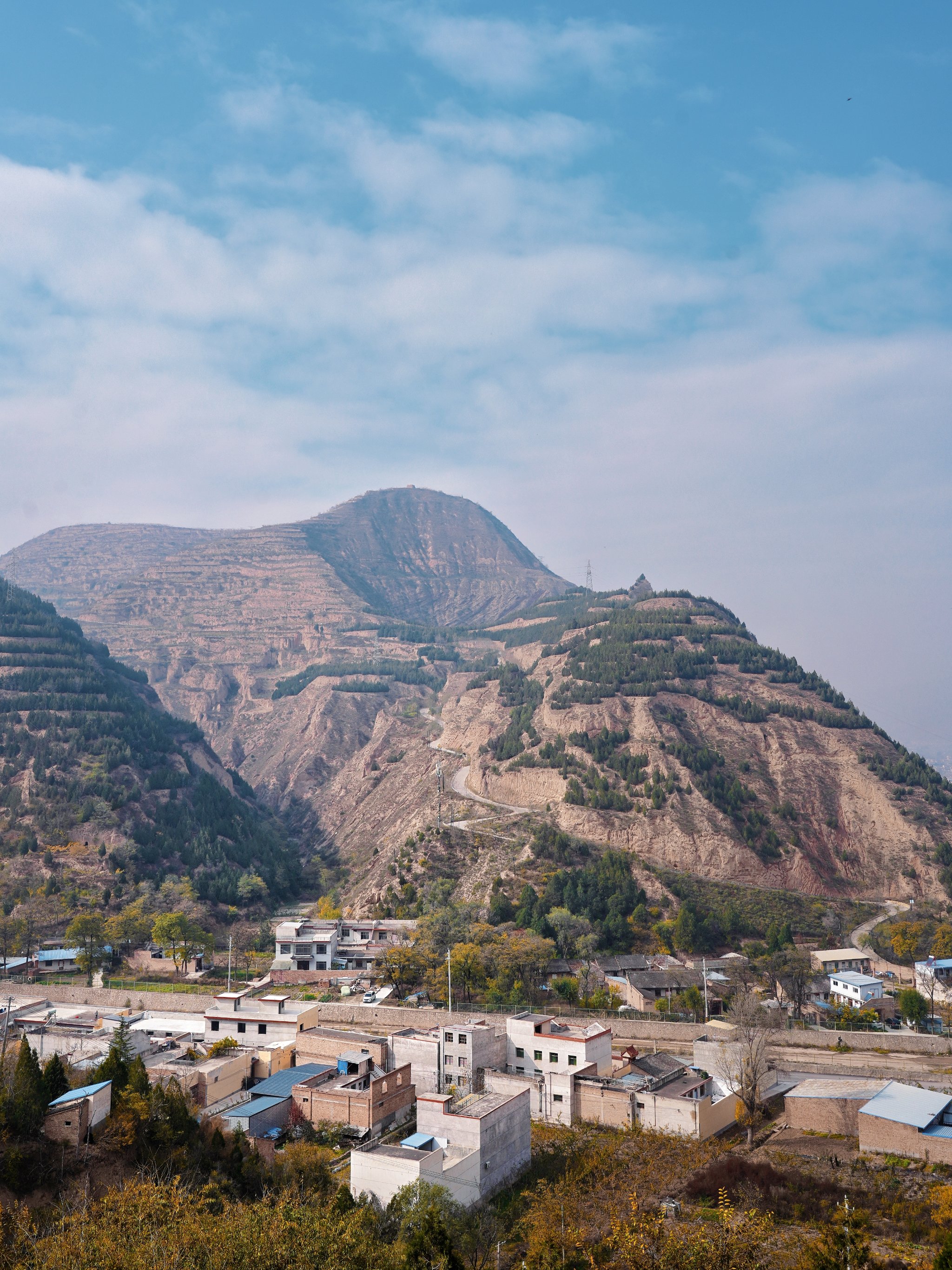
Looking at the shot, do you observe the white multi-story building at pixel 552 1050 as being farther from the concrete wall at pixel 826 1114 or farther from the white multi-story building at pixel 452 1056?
the concrete wall at pixel 826 1114

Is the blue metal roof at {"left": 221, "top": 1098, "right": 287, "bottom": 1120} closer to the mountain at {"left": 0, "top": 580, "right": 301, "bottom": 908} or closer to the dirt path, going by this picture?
the mountain at {"left": 0, "top": 580, "right": 301, "bottom": 908}

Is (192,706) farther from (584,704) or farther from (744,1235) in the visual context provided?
(744,1235)

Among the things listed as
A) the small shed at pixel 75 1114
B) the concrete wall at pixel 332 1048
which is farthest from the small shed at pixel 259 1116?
the small shed at pixel 75 1114

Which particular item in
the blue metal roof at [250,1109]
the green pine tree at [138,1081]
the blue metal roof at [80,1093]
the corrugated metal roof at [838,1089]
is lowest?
the corrugated metal roof at [838,1089]

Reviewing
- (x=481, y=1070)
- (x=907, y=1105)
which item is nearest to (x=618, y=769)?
(x=481, y=1070)

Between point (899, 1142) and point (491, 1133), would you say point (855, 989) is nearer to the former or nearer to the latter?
point (899, 1142)

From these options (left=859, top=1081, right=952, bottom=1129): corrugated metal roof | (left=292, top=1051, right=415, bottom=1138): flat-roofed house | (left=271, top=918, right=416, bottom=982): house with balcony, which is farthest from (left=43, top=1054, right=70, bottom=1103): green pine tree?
(left=271, top=918, right=416, bottom=982): house with balcony
